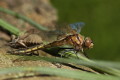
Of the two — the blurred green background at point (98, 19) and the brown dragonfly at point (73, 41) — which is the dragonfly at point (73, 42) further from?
the blurred green background at point (98, 19)


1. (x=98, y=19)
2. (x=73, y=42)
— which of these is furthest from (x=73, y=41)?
(x=98, y=19)

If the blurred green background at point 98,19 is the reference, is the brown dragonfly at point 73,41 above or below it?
below

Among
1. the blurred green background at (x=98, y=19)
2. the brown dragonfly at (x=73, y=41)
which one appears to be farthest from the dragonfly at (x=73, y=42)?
the blurred green background at (x=98, y=19)

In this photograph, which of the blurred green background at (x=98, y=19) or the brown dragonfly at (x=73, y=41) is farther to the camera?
the blurred green background at (x=98, y=19)

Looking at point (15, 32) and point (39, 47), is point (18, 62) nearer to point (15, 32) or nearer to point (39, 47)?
point (39, 47)

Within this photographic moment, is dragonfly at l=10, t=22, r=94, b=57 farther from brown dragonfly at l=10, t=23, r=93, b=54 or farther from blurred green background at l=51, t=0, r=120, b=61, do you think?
blurred green background at l=51, t=0, r=120, b=61

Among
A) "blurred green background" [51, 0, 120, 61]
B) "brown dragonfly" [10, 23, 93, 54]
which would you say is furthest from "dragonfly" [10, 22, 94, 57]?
"blurred green background" [51, 0, 120, 61]

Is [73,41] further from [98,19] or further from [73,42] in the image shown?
[98,19]

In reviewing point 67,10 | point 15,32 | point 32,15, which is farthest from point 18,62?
point 67,10

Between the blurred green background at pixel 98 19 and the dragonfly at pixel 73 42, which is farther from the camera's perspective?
the blurred green background at pixel 98 19
